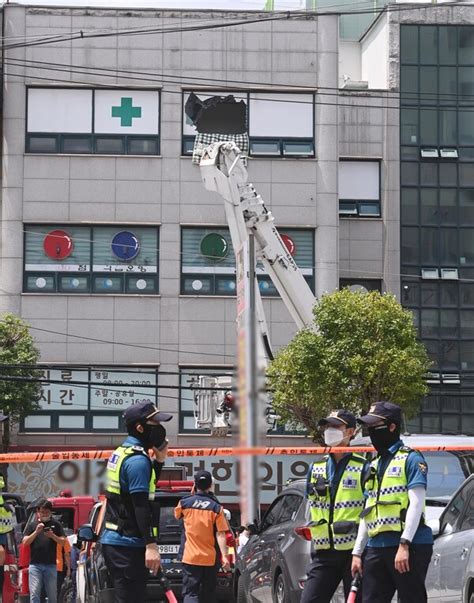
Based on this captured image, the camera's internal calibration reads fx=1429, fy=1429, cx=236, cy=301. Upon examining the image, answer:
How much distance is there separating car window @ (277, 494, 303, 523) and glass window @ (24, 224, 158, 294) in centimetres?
2789

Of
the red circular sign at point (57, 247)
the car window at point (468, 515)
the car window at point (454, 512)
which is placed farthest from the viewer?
the red circular sign at point (57, 247)

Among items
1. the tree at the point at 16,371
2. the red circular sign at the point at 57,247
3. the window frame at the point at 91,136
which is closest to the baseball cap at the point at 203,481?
the tree at the point at 16,371


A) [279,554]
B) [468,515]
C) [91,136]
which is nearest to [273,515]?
[279,554]

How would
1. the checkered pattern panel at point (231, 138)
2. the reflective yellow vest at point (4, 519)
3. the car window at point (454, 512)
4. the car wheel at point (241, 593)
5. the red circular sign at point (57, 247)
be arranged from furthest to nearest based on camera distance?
the red circular sign at point (57, 247), the checkered pattern panel at point (231, 138), the car wheel at point (241, 593), the reflective yellow vest at point (4, 519), the car window at point (454, 512)

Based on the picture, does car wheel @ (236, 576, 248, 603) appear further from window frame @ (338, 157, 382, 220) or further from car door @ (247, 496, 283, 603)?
window frame @ (338, 157, 382, 220)

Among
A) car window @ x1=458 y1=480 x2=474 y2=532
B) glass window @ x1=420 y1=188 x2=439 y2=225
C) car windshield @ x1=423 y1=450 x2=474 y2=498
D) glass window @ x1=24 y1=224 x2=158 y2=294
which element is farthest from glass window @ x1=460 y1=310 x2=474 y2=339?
car window @ x1=458 y1=480 x2=474 y2=532

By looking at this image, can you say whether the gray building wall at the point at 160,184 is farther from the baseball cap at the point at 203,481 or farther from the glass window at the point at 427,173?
the baseball cap at the point at 203,481

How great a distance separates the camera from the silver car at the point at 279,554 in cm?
1323

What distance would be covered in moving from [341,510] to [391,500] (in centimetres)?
99

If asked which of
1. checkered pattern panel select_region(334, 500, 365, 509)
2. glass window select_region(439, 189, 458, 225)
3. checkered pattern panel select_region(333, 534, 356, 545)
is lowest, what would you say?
checkered pattern panel select_region(333, 534, 356, 545)

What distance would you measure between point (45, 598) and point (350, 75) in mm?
35128

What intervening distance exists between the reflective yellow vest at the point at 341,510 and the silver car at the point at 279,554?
243 centimetres

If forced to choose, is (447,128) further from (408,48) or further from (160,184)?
(160,184)

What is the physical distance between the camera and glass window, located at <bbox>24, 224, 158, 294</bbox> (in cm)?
4184
